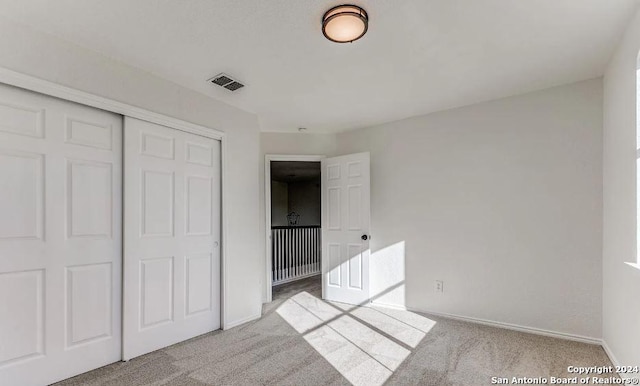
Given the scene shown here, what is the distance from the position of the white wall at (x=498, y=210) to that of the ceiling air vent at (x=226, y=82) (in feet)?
6.76

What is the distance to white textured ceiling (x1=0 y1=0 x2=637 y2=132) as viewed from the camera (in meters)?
2.01

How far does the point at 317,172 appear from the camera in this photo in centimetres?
837

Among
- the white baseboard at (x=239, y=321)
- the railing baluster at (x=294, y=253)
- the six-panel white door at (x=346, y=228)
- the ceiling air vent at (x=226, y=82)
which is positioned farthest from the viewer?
the railing baluster at (x=294, y=253)

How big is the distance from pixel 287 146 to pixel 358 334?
2699 mm

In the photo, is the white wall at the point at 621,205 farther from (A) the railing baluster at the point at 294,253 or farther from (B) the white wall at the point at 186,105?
(A) the railing baluster at the point at 294,253

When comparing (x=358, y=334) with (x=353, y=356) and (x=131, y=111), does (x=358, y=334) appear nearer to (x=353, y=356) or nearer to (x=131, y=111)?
(x=353, y=356)

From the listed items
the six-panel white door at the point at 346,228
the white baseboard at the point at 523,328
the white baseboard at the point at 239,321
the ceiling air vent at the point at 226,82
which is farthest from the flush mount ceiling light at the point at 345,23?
the white baseboard at the point at 523,328

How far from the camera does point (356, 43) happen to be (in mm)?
2404

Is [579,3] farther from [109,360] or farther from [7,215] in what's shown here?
[109,360]

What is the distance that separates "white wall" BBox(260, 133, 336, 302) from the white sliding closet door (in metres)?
1.10

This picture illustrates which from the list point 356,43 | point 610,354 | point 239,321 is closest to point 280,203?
point 239,321

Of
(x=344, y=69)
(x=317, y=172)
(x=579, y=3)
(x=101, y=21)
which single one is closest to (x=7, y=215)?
(x=101, y=21)

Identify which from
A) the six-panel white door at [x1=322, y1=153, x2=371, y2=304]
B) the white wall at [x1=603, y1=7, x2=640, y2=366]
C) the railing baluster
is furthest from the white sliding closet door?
the white wall at [x1=603, y1=7, x2=640, y2=366]

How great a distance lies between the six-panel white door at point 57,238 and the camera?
215 centimetres
